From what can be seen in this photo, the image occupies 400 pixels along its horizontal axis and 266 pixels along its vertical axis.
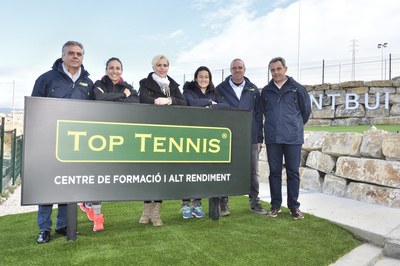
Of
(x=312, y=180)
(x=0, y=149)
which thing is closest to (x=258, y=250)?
(x=312, y=180)

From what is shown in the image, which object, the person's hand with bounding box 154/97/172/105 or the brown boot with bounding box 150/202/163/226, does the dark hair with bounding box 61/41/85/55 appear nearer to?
the person's hand with bounding box 154/97/172/105

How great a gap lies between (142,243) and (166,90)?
5.18ft

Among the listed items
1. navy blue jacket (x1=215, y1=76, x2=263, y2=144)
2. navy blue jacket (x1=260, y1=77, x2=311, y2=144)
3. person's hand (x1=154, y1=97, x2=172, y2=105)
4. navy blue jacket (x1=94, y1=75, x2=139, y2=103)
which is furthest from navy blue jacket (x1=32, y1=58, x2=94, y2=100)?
navy blue jacket (x1=260, y1=77, x2=311, y2=144)

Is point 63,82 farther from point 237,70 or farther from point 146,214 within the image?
point 237,70

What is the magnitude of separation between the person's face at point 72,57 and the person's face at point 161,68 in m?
0.80

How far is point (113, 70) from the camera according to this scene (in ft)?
12.6

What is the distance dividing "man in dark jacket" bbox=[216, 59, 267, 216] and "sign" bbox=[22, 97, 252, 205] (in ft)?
1.65

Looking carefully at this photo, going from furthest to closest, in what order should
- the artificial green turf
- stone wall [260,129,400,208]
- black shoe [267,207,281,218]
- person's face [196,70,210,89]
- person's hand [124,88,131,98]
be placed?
stone wall [260,129,400,208]
black shoe [267,207,281,218]
person's face [196,70,210,89]
person's hand [124,88,131,98]
the artificial green turf

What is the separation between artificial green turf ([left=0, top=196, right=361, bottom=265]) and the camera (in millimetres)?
2980

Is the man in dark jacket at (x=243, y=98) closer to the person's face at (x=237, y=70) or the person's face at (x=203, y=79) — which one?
the person's face at (x=237, y=70)

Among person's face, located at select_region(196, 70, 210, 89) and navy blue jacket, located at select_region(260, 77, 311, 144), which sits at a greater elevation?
person's face, located at select_region(196, 70, 210, 89)

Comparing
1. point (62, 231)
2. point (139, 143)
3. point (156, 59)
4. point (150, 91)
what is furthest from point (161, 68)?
point (62, 231)

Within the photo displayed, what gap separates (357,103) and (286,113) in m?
9.07

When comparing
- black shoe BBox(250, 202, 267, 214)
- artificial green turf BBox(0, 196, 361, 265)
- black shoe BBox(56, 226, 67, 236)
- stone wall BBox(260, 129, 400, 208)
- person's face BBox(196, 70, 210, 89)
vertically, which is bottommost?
artificial green turf BBox(0, 196, 361, 265)
